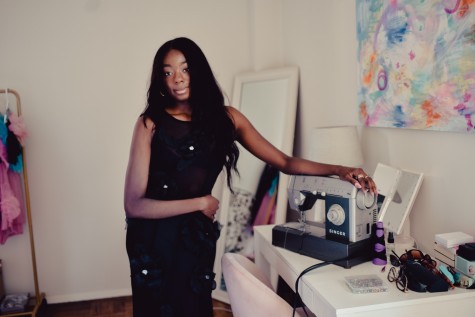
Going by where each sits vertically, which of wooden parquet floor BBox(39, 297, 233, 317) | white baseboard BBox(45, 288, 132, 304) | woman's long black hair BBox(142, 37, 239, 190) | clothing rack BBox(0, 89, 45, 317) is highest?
woman's long black hair BBox(142, 37, 239, 190)

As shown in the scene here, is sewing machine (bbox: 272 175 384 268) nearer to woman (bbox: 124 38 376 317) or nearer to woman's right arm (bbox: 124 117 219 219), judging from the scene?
woman (bbox: 124 38 376 317)

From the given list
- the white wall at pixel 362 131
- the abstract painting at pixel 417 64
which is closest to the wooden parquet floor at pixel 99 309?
the white wall at pixel 362 131

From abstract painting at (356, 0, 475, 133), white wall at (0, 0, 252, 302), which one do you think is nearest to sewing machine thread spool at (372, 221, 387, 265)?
abstract painting at (356, 0, 475, 133)

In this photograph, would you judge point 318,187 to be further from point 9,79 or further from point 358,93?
point 9,79

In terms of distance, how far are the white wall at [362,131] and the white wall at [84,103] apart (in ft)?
1.80

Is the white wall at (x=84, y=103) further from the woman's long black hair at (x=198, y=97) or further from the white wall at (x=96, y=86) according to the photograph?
the woman's long black hair at (x=198, y=97)

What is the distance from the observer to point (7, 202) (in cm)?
263

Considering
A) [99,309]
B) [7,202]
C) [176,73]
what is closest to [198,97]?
[176,73]

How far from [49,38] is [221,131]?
1844 millimetres

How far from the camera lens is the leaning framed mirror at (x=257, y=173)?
2.88 meters

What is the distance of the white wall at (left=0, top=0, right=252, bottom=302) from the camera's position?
282cm

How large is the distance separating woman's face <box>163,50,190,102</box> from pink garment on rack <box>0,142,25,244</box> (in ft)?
5.25

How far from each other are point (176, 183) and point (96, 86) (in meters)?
1.69

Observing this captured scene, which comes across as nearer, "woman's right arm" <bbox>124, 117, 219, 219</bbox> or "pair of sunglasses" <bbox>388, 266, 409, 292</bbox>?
"pair of sunglasses" <bbox>388, 266, 409, 292</bbox>
